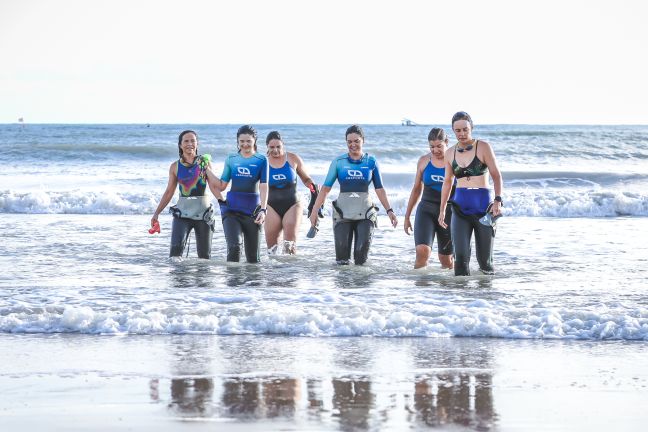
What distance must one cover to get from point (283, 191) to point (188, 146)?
1465 mm

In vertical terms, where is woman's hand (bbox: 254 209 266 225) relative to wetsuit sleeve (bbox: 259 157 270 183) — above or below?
below

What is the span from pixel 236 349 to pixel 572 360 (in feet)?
8.10

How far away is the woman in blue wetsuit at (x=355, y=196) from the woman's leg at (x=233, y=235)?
2.98ft

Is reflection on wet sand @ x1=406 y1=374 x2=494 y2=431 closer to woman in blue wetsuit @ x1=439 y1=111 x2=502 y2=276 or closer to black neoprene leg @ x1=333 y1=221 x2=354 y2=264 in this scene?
woman in blue wetsuit @ x1=439 y1=111 x2=502 y2=276

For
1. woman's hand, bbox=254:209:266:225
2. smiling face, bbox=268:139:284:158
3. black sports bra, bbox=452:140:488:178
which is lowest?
woman's hand, bbox=254:209:266:225

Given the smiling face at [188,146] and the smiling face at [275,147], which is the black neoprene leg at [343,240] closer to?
the smiling face at [275,147]

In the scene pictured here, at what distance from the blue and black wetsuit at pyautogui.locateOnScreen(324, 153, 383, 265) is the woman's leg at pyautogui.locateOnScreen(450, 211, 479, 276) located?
1.42 meters

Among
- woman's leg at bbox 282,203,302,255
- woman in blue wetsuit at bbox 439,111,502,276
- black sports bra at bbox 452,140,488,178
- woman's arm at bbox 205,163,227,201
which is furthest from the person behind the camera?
woman's leg at bbox 282,203,302,255

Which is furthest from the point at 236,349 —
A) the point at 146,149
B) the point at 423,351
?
the point at 146,149

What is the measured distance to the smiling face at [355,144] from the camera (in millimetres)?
10656

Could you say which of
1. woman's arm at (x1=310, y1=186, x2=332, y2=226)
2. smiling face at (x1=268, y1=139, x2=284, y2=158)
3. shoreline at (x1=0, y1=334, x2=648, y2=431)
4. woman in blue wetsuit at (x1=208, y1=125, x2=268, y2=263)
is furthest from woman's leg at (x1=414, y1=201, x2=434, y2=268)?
shoreline at (x1=0, y1=334, x2=648, y2=431)

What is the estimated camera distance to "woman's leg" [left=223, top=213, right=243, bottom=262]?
35.4 feet

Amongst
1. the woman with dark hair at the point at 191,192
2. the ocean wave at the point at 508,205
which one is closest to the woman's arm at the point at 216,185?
the woman with dark hair at the point at 191,192

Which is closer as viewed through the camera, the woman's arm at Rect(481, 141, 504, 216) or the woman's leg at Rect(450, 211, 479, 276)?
the woman's arm at Rect(481, 141, 504, 216)
